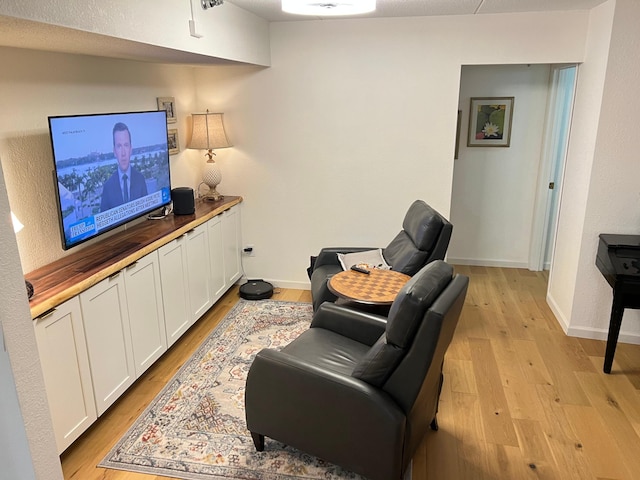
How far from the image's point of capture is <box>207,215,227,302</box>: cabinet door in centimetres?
399

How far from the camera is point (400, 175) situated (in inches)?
167

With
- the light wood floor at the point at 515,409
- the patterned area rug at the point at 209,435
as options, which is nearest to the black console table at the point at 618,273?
the light wood floor at the point at 515,409

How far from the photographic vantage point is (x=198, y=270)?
3766 millimetres

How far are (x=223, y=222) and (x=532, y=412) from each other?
8.98 feet

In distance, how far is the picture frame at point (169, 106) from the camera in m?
3.84

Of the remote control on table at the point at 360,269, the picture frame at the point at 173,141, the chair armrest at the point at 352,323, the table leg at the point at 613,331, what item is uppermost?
the picture frame at the point at 173,141

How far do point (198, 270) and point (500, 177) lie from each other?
10.4 ft

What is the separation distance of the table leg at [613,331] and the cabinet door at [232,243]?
9.70ft

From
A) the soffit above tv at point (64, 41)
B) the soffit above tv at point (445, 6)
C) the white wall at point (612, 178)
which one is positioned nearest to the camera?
the soffit above tv at point (64, 41)

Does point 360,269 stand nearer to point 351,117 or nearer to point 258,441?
point 258,441

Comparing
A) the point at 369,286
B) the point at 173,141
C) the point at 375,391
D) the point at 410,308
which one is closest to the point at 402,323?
the point at 410,308

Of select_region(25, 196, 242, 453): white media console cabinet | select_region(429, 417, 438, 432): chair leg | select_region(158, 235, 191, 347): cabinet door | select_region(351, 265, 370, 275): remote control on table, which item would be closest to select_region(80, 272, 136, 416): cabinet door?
select_region(25, 196, 242, 453): white media console cabinet

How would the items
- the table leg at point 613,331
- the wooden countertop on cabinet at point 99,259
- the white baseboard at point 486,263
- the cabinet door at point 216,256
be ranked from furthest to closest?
the white baseboard at point 486,263 < the cabinet door at point 216,256 < the table leg at point 613,331 < the wooden countertop on cabinet at point 99,259

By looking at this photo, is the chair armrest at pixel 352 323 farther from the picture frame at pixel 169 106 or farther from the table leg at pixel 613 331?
the picture frame at pixel 169 106
